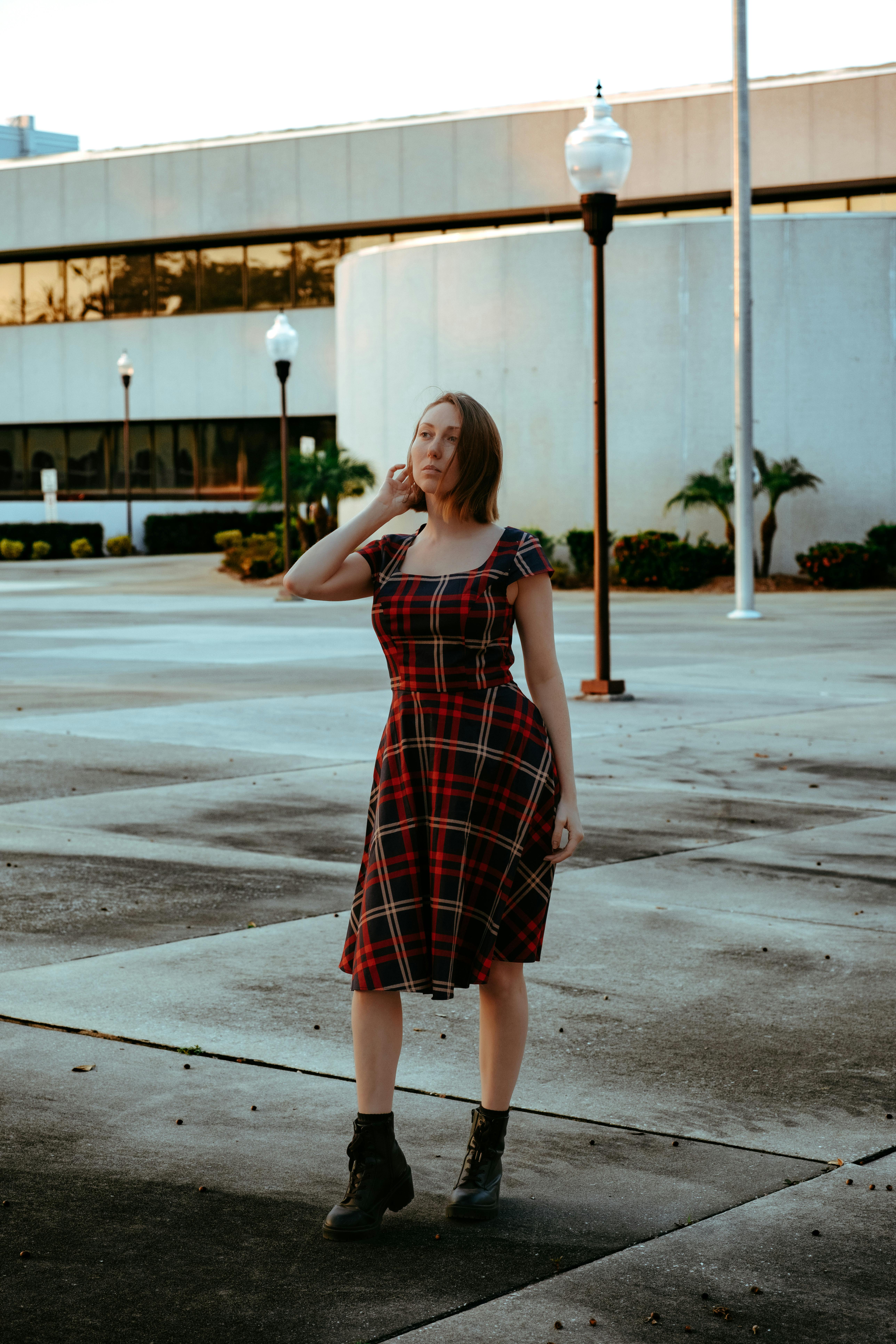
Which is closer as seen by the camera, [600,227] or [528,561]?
[528,561]

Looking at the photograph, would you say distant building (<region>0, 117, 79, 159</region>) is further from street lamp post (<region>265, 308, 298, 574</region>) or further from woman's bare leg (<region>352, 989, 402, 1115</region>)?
woman's bare leg (<region>352, 989, 402, 1115</region>)

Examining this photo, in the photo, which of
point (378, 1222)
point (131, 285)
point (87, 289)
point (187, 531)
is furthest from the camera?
point (87, 289)

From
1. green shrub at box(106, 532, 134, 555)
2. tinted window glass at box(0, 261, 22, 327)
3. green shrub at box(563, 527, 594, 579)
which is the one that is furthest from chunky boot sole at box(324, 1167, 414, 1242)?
tinted window glass at box(0, 261, 22, 327)

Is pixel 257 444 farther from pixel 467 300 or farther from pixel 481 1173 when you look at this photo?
pixel 481 1173

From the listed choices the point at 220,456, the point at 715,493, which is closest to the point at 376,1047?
the point at 715,493

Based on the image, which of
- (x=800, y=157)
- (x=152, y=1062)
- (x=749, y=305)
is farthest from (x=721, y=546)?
(x=152, y=1062)

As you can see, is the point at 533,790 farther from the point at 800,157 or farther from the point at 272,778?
the point at 800,157

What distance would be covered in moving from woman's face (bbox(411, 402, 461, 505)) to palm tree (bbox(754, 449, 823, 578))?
26367 mm

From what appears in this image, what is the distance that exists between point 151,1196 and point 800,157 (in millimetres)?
39666

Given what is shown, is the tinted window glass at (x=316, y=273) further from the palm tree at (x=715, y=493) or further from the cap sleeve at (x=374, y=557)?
the cap sleeve at (x=374, y=557)

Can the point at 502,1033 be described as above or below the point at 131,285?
below

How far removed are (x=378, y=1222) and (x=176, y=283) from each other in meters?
49.2

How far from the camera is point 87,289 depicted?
52.0 meters

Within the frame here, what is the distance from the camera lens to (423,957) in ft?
12.4
